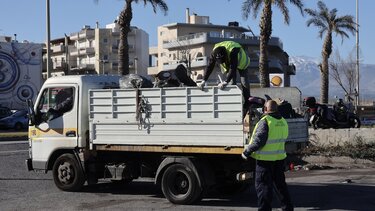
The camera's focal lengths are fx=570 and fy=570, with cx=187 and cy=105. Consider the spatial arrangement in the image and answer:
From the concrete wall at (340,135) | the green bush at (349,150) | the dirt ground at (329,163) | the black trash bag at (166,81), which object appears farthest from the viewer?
the concrete wall at (340,135)

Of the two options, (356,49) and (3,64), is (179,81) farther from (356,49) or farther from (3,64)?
(3,64)

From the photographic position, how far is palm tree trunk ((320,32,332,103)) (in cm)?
4355

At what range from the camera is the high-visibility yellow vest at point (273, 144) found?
8.45m

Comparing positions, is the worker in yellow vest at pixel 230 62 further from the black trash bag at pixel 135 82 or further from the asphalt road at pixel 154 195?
the asphalt road at pixel 154 195

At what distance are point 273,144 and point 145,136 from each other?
9.07 ft

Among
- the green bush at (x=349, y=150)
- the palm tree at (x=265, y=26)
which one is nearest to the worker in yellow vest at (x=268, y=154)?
the green bush at (x=349, y=150)

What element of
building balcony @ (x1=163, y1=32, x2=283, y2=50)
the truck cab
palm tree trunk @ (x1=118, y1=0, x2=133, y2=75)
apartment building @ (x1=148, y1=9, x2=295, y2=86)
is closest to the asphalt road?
the truck cab

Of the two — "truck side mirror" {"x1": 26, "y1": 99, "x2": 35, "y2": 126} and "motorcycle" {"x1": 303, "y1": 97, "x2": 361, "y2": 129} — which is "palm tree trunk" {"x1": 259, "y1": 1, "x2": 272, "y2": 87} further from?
"truck side mirror" {"x1": 26, "y1": 99, "x2": 35, "y2": 126}

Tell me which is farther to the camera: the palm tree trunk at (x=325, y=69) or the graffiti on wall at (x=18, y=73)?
the graffiti on wall at (x=18, y=73)

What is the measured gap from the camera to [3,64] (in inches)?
2343

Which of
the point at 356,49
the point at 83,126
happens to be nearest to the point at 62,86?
the point at 83,126

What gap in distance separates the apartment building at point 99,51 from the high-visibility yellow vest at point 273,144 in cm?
9360

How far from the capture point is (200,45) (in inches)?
3302

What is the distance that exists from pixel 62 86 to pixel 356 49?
4792cm
